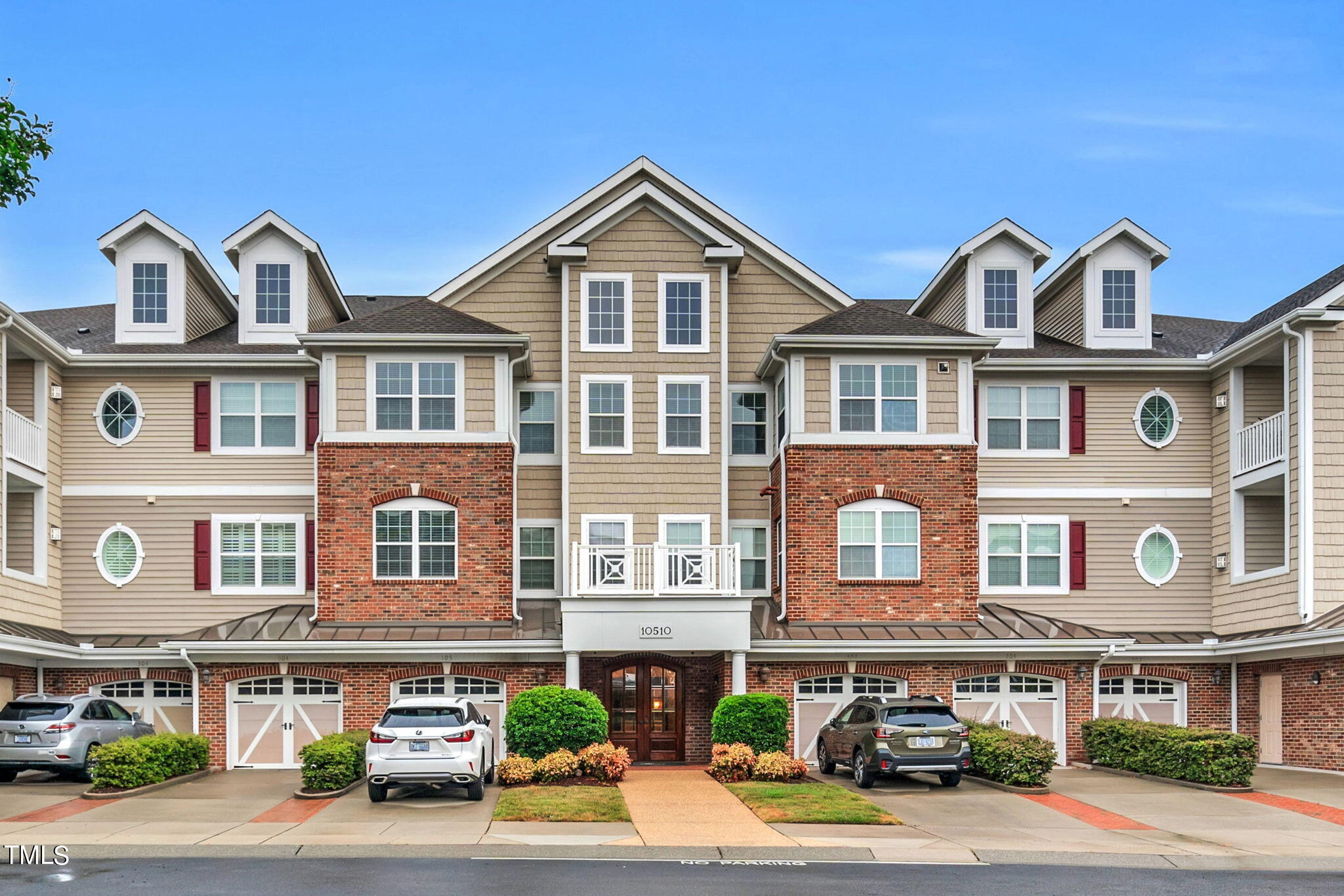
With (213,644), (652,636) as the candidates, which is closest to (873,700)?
(652,636)

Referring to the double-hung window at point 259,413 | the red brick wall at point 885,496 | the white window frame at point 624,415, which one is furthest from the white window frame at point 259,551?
the red brick wall at point 885,496

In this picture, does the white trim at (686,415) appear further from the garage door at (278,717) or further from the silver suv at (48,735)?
the silver suv at (48,735)

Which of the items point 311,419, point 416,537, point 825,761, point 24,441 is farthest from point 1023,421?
point 24,441

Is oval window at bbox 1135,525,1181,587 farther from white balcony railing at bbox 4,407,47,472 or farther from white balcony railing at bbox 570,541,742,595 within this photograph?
white balcony railing at bbox 4,407,47,472

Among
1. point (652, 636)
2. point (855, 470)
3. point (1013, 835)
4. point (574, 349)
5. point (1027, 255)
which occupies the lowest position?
point (1013, 835)

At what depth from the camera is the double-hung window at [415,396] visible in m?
29.6

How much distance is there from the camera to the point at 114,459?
1237 inches

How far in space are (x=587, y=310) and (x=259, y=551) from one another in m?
8.73

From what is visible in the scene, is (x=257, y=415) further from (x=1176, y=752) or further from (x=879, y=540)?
(x=1176, y=752)

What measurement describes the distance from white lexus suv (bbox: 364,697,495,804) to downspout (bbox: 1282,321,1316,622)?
Result: 640 inches

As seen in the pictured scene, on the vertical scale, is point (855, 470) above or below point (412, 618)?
above

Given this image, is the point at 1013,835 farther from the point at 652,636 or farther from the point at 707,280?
the point at 707,280

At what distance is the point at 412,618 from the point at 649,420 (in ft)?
21.0

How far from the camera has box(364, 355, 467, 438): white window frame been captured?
2952 cm
